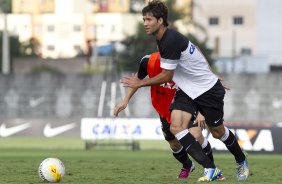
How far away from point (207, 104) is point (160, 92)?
114 cm

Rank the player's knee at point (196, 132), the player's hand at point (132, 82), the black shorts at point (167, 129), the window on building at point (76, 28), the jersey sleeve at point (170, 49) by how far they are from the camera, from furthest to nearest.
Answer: the window on building at point (76, 28), the player's knee at point (196, 132), the black shorts at point (167, 129), the player's hand at point (132, 82), the jersey sleeve at point (170, 49)

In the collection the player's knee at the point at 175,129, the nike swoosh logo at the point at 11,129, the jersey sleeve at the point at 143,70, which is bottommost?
the nike swoosh logo at the point at 11,129

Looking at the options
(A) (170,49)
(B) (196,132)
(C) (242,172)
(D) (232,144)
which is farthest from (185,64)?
(C) (242,172)

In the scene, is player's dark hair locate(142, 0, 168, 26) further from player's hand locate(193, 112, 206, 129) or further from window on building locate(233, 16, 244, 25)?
window on building locate(233, 16, 244, 25)

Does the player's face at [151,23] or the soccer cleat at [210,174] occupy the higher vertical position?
the player's face at [151,23]

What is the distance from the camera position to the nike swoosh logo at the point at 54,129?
37875 millimetres

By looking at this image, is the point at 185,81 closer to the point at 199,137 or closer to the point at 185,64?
the point at 185,64

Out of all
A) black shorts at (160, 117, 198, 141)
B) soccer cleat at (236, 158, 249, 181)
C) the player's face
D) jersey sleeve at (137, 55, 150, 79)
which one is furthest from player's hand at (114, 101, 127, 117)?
soccer cleat at (236, 158, 249, 181)

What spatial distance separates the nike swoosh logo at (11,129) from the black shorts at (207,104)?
77.3 feet

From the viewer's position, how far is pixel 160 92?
15.9 meters

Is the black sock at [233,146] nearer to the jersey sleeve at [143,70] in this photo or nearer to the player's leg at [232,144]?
the player's leg at [232,144]

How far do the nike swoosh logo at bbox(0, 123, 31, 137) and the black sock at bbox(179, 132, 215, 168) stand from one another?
77.9 feet

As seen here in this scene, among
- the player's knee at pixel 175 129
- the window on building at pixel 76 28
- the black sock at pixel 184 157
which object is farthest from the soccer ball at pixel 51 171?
the window on building at pixel 76 28

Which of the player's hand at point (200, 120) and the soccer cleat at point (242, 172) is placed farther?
the soccer cleat at point (242, 172)
